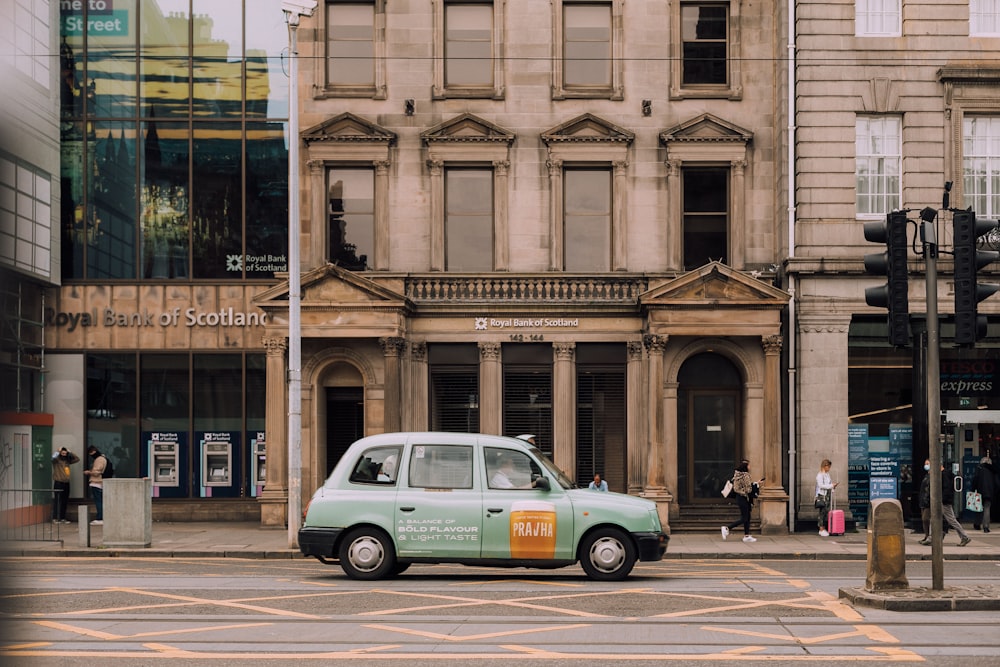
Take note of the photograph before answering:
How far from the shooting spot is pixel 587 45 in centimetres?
2952

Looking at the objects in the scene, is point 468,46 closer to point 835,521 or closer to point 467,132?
point 467,132

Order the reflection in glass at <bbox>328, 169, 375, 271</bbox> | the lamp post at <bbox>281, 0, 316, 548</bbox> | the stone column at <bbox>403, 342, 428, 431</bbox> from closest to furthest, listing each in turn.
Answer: the lamp post at <bbox>281, 0, 316, 548</bbox> → the stone column at <bbox>403, 342, 428, 431</bbox> → the reflection in glass at <bbox>328, 169, 375, 271</bbox>

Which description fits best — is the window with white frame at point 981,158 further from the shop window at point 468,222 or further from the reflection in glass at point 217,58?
the reflection in glass at point 217,58

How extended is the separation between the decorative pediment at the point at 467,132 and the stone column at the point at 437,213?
0.56 meters

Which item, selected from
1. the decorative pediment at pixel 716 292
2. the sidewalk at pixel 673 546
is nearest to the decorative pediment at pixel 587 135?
the decorative pediment at pixel 716 292

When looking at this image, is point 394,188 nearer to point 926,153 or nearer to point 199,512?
point 199,512

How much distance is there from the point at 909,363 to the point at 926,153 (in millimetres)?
4610

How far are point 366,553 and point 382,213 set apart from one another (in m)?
13.7

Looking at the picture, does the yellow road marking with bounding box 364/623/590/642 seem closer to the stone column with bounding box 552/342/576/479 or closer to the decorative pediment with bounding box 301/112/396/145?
the stone column with bounding box 552/342/576/479

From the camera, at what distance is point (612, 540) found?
16.7 m

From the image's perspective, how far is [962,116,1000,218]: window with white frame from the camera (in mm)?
28219

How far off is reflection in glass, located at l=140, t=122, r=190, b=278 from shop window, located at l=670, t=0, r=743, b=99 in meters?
11.5

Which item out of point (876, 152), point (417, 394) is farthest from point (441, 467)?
point (876, 152)

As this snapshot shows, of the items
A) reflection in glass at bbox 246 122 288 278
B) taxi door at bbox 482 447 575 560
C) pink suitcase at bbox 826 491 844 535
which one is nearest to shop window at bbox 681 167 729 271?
pink suitcase at bbox 826 491 844 535
